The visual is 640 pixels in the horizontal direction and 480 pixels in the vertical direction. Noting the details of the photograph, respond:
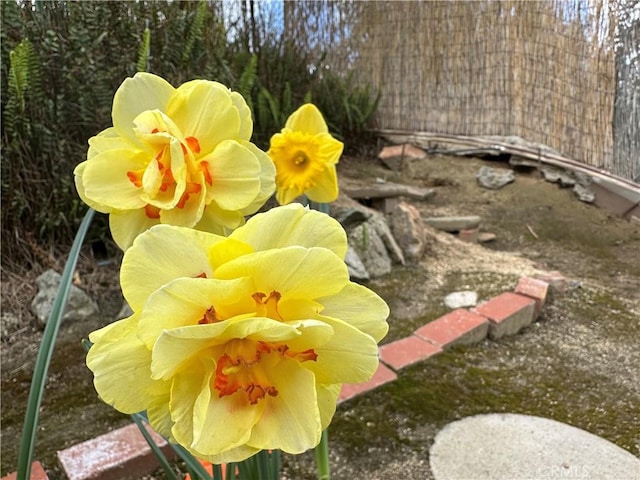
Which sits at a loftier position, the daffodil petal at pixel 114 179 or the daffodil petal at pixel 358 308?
the daffodil petal at pixel 114 179

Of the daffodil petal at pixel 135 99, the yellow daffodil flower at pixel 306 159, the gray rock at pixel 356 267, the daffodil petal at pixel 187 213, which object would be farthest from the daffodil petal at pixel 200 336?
the gray rock at pixel 356 267

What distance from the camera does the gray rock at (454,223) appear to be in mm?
2889

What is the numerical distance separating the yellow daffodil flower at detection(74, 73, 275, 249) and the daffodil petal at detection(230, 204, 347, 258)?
0.06 metres

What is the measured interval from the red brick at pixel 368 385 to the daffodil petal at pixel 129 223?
39.1 inches

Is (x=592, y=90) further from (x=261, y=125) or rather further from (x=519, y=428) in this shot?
(x=261, y=125)

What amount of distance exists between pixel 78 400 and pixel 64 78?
4.33 ft

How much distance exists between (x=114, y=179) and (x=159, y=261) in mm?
132

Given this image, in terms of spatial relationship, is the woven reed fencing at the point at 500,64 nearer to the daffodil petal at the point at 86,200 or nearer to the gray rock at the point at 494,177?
the gray rock at the point at 494,177

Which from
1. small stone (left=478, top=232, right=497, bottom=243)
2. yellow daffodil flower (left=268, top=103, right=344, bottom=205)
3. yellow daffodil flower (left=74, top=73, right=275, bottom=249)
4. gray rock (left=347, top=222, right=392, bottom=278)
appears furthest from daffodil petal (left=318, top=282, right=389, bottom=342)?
small stone (left=478, top=232, right=497, bottom=243)

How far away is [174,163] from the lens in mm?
382

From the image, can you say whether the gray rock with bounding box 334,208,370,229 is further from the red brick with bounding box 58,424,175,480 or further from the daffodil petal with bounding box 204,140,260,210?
the daffodil petal with bounding box 204,140,260,210

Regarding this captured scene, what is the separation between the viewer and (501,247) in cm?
269

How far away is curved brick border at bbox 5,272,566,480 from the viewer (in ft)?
3.48

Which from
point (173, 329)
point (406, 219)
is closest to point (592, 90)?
point (406, 219)
